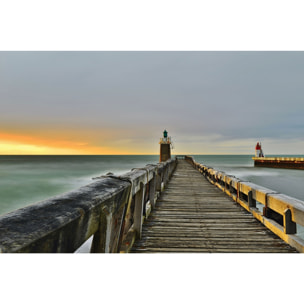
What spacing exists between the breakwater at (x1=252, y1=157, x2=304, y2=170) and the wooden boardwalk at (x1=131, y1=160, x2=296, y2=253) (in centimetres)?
5090

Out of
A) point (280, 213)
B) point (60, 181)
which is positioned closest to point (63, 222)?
point (280, 213)

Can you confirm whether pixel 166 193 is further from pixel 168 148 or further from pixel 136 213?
pixel 168 148

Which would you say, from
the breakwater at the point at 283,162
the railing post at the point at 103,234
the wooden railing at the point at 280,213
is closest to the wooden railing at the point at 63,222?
the railing post at the point at 103,234

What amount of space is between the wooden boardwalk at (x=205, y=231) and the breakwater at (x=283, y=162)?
50903 millimetres

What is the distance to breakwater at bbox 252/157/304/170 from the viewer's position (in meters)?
47.1

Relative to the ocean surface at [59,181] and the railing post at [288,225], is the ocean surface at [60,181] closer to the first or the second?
the ocean surface at [59,181]

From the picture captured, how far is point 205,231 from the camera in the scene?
13.0 feet

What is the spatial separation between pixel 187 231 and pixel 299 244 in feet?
5.61

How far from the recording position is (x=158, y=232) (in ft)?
12.6

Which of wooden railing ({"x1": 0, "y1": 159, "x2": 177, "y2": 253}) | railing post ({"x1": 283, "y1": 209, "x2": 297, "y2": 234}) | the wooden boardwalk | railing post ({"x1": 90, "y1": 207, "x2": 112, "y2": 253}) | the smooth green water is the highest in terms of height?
wooden railing ({"x1": 0, "y1": 159, "x2": 177, "y2": 253})

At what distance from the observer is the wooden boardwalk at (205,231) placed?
10.6ft

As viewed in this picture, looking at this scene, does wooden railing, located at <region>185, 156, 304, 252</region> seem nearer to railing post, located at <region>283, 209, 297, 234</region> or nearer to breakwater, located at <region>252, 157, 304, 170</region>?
railing post, located at <region>283, 209, 297, 234</region>

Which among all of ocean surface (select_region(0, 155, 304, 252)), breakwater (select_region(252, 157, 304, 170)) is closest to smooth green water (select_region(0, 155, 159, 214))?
ocean surface (select_region(0, 155, 304, 252))

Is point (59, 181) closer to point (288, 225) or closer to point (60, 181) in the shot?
point (60, 181)
